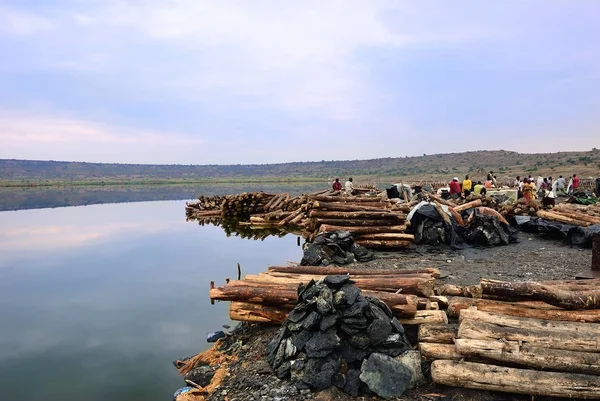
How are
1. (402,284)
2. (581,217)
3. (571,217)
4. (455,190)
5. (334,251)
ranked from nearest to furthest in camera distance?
(402,284), (334,251), (581,217), (571,217), (455,190)

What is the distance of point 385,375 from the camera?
4336mm

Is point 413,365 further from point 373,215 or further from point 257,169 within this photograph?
point 257,169

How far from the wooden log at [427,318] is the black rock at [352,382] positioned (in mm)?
1095

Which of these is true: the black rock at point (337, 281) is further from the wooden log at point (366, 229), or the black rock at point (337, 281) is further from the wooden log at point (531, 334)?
the wooden log at point (366, 229)

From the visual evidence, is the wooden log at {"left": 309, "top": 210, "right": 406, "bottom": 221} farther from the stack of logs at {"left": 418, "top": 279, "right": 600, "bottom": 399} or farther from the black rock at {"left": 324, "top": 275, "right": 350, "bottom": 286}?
the black rock at {"left": 324, "top": 275, "right": 350, "bottom": 286}

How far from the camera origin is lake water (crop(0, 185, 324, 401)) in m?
5.89

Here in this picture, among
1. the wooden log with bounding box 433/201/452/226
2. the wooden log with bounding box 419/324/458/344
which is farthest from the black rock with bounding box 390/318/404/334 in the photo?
the wooden log with bounding box 433/201/452/226

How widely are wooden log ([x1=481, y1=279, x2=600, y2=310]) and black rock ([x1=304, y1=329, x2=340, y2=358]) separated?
227 centimetres

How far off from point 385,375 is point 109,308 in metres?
6.86

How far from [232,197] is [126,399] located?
68.7 ft

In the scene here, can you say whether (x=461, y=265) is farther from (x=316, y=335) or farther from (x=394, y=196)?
A: (x=394, y=196)

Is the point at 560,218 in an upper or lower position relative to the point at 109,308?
upper

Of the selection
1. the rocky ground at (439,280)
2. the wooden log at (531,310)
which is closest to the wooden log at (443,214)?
the rocky ground at (439,280)

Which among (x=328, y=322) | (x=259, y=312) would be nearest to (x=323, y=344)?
(x=328, y=322)
